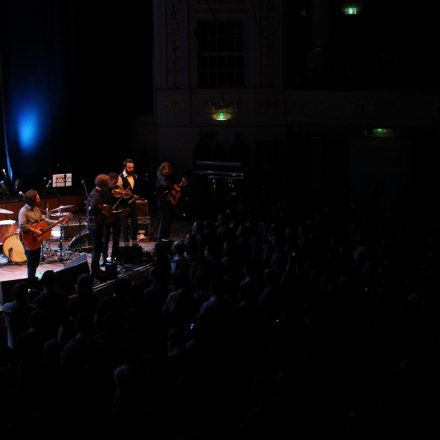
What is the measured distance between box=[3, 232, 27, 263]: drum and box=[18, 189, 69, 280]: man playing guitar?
1.67 m

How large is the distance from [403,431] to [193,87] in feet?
57.4

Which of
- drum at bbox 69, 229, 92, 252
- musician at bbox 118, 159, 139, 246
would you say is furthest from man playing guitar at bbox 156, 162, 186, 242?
drum at bbox 69, 229, 92, 252

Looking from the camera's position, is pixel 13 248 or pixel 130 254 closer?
pixel 13 248

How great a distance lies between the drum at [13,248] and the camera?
1551 cm

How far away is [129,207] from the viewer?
16.3m

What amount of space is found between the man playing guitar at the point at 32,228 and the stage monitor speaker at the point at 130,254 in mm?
1911

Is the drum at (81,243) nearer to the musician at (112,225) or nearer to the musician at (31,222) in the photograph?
the musician at (112,225)

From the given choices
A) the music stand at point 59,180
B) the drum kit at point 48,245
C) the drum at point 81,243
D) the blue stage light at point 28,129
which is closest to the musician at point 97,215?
the drum kit at point 48,245

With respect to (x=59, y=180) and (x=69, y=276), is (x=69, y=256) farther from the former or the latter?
(x=69, y=276)

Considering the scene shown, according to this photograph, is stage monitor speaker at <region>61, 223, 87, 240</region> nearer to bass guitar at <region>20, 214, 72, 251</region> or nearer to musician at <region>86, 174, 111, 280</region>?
musician at <region>86, 174, 111, 280</region>

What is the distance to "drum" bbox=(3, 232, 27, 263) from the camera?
1551cm

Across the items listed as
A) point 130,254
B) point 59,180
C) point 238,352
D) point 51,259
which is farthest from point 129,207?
point 238,352

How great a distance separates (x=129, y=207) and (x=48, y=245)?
1.75m

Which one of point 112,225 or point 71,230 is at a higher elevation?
point 112,225
